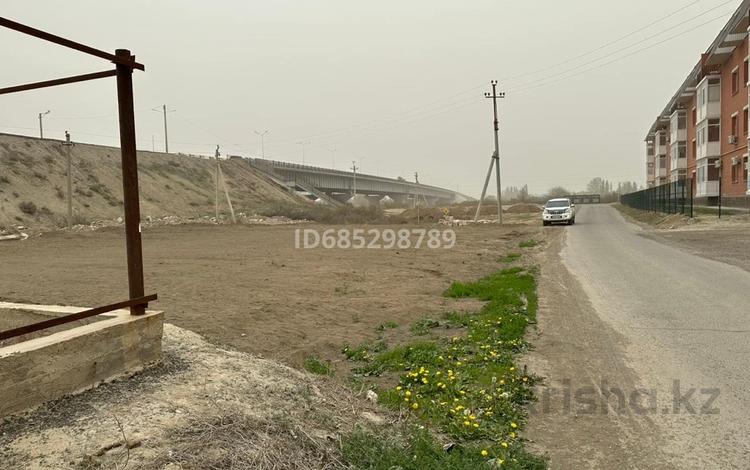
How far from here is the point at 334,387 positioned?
477cm

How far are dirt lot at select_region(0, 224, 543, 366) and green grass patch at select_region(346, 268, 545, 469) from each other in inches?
39.2

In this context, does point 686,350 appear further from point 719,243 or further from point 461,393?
point 719,243

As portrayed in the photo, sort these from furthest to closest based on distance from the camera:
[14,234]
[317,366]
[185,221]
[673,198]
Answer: [185,221] → [673,198] → [14,234] → [317,366]

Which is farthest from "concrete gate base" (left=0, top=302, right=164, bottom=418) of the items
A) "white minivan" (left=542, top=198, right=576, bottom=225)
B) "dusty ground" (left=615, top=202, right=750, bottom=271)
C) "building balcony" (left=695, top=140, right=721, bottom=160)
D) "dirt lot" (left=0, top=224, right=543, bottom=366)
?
"building balcony" (left=695, top=140, right=721, bottom=160)

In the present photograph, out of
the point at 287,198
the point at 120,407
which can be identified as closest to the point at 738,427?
the point at 120,407

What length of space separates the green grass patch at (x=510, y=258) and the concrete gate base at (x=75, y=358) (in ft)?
43.4

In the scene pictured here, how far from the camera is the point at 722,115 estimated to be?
39.8 metres

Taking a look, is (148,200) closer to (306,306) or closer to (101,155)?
A: (101,155)

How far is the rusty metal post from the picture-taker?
170 inches

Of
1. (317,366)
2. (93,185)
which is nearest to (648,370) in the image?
(317,366)

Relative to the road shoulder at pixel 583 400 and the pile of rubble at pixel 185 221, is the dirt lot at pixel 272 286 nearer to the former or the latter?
the road shoulder at pixel 583 400

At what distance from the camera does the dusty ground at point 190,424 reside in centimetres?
295

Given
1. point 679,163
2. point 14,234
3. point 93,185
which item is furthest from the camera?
point 679,163

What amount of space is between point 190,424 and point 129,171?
7.03ft
